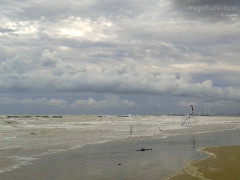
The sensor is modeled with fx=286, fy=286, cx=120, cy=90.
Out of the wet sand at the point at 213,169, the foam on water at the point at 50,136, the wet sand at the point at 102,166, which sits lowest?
the foam on water at the point at 50,136

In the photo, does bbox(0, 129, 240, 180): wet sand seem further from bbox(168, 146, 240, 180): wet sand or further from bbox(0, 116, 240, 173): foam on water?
bbox(0, 116, 240, 173): foam on water

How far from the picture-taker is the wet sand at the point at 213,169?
14.1 metres

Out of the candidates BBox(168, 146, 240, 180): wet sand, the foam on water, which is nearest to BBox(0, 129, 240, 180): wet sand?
BBox(168, 146, 240, 180): wet sand

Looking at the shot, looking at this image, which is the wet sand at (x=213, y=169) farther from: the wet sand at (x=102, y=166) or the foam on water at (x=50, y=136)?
the foam on water at (x=50, y=136)

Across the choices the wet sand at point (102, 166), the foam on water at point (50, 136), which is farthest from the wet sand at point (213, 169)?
the foam on water at point (50, 136)

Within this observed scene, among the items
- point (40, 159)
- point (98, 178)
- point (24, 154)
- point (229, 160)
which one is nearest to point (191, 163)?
point (229, 160)

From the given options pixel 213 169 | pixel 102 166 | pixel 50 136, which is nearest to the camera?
pixel 213 169

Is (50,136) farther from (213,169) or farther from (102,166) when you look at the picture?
(213,169)

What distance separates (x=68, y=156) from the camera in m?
20.5

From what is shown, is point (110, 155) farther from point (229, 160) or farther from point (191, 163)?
point (229, 160)

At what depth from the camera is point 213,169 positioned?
629 inches

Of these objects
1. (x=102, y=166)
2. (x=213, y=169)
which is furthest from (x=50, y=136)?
(x=213, y=169)

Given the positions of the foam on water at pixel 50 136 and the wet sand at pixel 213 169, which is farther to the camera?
the foam on water at pixel 50 136

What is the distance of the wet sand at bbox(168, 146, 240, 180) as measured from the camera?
14.1 meters
